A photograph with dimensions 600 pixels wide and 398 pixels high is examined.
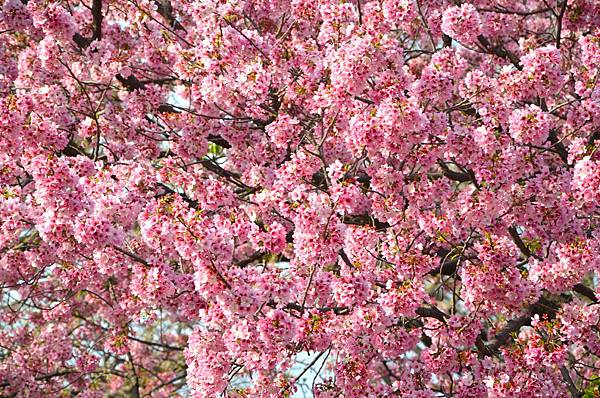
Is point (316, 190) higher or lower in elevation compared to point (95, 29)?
lower

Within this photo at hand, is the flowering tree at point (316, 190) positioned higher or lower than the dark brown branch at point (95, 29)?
lower

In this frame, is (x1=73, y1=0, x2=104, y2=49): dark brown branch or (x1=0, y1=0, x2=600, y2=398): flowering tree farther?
(x1=73, y1=0, x2=104, y2=49): dark brown branch

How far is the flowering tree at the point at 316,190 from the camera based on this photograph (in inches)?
236

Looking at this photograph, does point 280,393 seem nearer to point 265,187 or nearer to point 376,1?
point 265,187

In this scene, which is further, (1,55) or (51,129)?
(1,55)

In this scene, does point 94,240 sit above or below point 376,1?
below

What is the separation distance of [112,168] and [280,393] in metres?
2.52

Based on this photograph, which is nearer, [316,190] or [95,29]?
[316,190]

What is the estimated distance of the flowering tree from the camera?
600cm

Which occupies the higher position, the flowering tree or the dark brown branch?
the dark brown branch

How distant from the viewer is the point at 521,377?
259 inches

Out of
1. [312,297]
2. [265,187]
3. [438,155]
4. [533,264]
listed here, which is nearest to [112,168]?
[265,187]

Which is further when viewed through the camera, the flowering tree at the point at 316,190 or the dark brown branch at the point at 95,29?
the dark brown branch at the point at 95,29

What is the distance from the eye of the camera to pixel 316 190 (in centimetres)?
676
